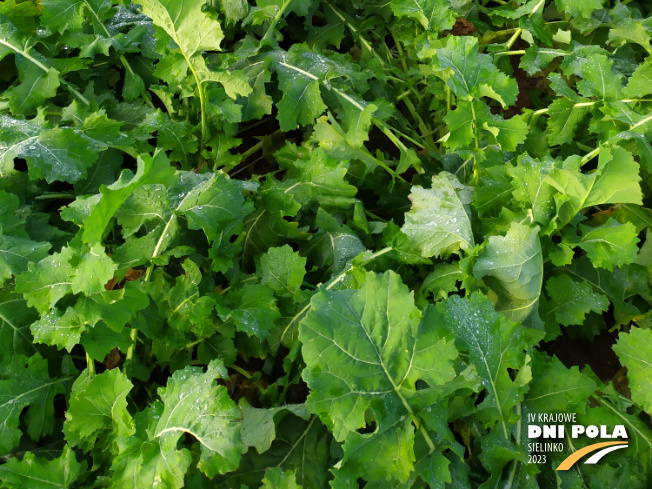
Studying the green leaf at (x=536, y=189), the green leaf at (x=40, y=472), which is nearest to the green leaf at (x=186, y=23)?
the green leaf at (x=536, y=189)

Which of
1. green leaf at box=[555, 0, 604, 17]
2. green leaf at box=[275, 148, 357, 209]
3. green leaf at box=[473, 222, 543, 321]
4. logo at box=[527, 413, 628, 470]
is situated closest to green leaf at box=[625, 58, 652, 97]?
green leaf at box=[555, 0, 604, 17]

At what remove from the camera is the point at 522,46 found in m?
2.89

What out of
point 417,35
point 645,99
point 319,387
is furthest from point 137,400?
point 645,99

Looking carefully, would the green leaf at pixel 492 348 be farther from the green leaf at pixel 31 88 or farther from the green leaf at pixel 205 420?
the green leaf at pixel 31 88

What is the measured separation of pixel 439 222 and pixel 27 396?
4.65ft

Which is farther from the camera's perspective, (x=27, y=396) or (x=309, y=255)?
(x=309, y=255)

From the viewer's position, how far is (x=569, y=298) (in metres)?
1.97

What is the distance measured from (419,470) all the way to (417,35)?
6.53 ft

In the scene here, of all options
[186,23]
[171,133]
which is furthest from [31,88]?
[186,23]

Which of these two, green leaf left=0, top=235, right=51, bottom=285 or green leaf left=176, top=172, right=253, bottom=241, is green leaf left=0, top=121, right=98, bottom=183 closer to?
green leaf left=0, top=235, right=51, bottom=285

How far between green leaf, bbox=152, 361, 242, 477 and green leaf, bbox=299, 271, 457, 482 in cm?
24

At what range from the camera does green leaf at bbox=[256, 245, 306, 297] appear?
1.88m

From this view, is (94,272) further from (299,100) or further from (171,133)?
(299,100)

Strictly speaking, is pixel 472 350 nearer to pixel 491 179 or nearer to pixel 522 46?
pixel 491 179
